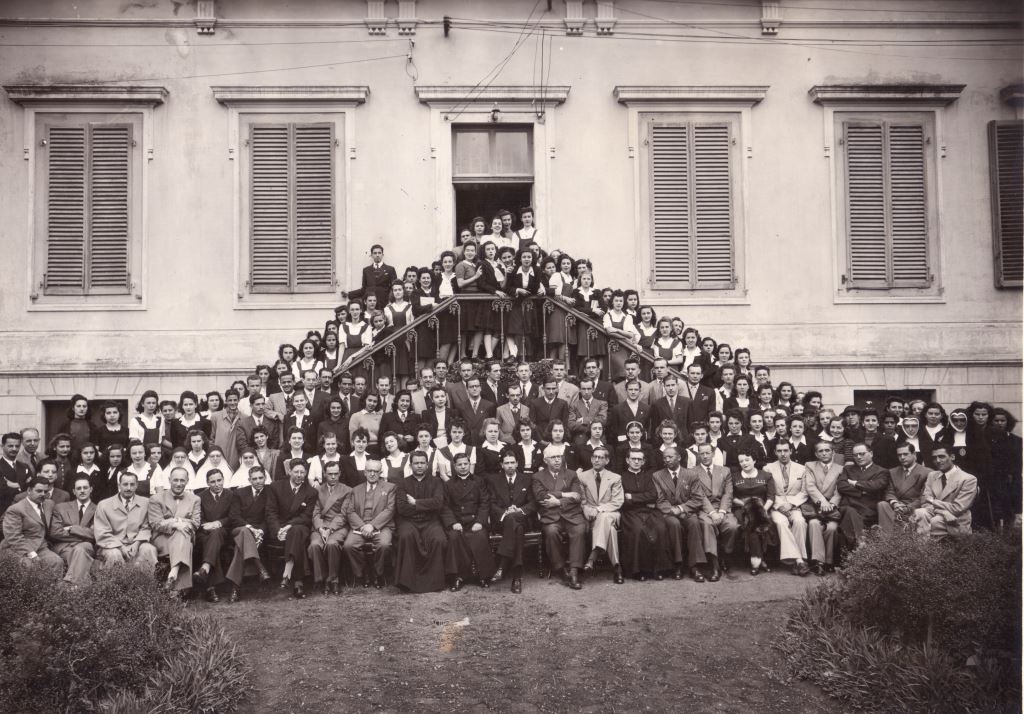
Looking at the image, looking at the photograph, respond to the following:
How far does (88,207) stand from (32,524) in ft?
19.2

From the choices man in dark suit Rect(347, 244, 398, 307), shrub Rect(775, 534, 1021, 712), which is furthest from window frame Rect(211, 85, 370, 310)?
shrub Rect(775, 534, 1021, 712)

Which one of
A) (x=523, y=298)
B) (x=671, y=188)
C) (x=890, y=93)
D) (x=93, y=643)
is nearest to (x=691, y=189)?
(x=671, y=188)

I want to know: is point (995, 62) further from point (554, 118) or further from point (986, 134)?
point (554, 118)

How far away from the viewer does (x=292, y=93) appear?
13.8 metres

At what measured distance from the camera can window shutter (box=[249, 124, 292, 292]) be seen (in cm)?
1383

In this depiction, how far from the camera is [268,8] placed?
45.2ft

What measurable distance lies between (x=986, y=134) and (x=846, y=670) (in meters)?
9.39

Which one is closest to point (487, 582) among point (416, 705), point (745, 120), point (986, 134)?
point (416, 705)

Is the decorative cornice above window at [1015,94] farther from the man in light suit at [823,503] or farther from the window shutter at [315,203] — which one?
the window shutter at [315,203]

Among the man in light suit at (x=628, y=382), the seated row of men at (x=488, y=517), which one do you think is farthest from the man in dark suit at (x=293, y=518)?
the man in light suit at (x=628, y=382)

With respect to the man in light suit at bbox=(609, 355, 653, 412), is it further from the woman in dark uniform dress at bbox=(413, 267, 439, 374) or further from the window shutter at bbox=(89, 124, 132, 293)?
the window shutter at bbox=(89, 124, 132, 293)

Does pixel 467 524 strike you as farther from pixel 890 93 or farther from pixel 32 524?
pixel 890 93

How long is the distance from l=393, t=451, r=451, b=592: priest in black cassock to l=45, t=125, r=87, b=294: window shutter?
21.1 feet

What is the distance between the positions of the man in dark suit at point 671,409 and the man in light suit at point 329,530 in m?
3.71
